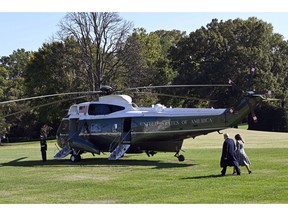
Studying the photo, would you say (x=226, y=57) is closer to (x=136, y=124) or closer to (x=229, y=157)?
(x=136, y=124)

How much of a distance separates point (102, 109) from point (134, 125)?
241 centimetres

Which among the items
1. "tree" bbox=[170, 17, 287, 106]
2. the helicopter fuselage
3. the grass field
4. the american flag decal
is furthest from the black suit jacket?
"tree" bbox=[170, 17, 287, 106]

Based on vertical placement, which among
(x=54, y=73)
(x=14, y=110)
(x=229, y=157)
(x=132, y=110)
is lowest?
(x=14, y=110)

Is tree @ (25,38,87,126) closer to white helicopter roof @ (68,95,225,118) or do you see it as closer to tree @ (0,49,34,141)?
tree @ (0,49,34,141)

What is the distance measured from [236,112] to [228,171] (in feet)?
11.7

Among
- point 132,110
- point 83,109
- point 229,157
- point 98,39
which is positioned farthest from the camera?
point 98,39

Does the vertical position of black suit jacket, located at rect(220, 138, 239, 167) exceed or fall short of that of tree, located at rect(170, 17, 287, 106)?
it falls short

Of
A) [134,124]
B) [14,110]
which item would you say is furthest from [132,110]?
[14,110]

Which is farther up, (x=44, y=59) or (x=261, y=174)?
(x=44, y=59)

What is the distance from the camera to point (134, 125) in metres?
26.9

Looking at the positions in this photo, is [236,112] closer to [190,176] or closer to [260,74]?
[190,176]

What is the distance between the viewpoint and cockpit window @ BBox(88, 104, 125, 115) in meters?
27.8

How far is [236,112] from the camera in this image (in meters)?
23.2

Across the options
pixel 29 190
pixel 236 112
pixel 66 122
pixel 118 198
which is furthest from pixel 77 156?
pixel 118 198
